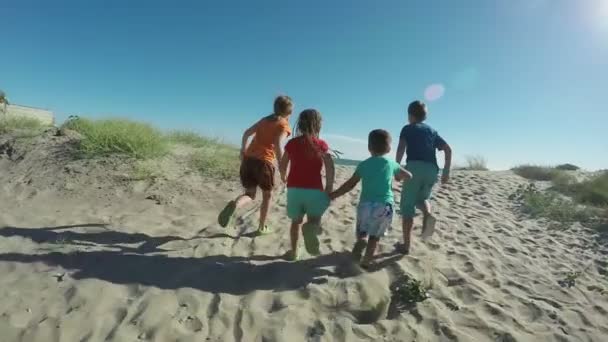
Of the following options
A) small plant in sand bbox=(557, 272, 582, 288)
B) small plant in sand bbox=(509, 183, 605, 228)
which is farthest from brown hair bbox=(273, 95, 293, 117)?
small plant in sand bbox=(509, 183, 605, 228)

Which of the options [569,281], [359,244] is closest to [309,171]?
[359,244]

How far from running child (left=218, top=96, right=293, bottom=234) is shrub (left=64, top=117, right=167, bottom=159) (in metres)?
4.11

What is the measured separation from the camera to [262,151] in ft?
15.8

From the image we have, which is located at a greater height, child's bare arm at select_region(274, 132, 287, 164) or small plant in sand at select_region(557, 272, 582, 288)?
child's bare arm at select_region(274, 132, 287, 164)

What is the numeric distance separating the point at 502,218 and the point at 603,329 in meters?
3.68

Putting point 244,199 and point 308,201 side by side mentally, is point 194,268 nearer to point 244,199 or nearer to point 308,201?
point 244,199

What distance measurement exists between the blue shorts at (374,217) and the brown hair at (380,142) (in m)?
0.57

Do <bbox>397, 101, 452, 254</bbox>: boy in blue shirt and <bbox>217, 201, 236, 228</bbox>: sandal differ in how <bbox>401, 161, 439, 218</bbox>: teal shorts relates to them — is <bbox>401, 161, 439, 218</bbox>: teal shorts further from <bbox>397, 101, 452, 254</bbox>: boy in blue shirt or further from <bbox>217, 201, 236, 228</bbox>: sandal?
<bbox>217, 201, 236, 228</bbox>: sandal

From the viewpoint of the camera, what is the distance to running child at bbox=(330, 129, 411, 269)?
405 centimetres

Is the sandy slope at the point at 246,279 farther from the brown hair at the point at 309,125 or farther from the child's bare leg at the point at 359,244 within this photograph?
the brown hair at the point at 309,125

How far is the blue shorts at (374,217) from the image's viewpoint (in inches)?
160

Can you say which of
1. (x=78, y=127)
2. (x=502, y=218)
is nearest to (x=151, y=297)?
Answer: (x=502, y=218)

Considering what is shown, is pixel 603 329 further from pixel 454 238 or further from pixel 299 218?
pixel 299 218

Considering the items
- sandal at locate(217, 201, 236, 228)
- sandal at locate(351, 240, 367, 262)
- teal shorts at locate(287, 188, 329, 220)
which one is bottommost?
sandal at locate(351, 240, 367, 262)
